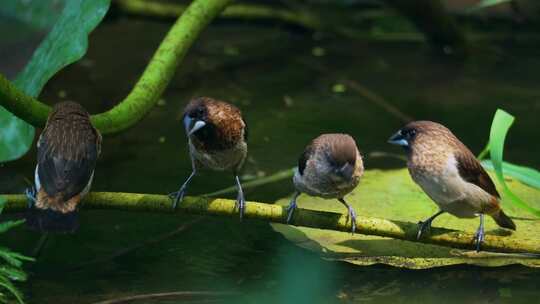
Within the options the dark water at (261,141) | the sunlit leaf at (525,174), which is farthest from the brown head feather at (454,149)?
the dark water at (261,141)

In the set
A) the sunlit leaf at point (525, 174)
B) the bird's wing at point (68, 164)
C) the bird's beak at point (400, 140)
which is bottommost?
the sunlit leaf at point (525, 174)

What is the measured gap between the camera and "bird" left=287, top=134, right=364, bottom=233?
4016 millimetres

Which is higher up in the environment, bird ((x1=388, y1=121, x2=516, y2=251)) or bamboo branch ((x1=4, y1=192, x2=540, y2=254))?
bird ((x1=388, y1=121, x2=516, y2=251))

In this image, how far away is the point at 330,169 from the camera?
405cm

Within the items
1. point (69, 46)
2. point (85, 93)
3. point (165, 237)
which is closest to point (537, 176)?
point (165, 237)

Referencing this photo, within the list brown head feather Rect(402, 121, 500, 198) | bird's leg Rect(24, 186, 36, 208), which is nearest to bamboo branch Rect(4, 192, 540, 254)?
bird's leg Rect(24, 186, 36, 208)

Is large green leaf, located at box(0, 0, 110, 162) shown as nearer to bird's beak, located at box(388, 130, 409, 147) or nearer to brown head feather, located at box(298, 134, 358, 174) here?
brown head feather, located at box(298, 134, 358, 174)

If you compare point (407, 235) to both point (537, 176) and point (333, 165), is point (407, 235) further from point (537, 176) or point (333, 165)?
point (537, 176)

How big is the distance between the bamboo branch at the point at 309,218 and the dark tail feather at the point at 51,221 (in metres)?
0.29

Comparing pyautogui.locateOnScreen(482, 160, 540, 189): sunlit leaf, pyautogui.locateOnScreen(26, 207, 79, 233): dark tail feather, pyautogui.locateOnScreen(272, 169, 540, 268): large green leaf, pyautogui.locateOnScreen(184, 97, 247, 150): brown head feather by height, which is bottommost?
pyautogui.locateOnScreen(272, 169, 540, 268): large green leaf

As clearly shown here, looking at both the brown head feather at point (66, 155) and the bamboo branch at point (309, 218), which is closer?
the brown head feather at point (66, 155)

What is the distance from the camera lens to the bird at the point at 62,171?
12.2 feet

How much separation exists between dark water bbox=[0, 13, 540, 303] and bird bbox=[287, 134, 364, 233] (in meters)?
0.40

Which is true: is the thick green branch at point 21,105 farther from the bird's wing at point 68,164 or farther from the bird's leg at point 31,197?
the bird's leg at point 31,197
